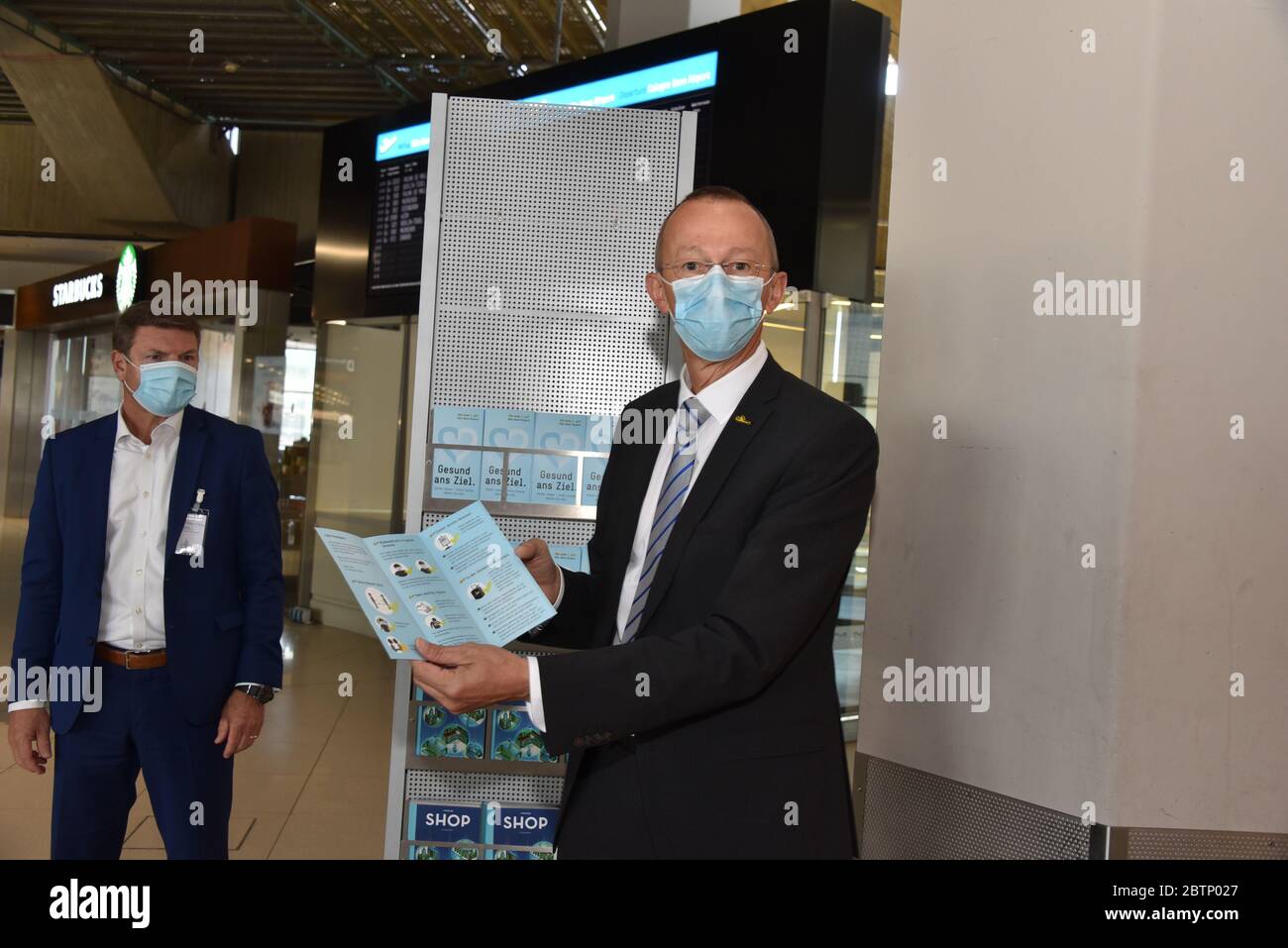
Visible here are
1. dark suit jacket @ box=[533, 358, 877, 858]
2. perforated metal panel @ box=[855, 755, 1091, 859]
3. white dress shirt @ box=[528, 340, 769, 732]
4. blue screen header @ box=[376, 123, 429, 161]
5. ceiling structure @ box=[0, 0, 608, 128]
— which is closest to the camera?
dark suit jacket @ box=[533, 358, 877, 858]

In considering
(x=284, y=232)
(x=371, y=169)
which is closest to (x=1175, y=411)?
(x=371, y=169)

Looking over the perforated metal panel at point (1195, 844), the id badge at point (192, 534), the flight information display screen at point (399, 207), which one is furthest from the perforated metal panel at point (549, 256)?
the flight information display screen at point (399, 207)

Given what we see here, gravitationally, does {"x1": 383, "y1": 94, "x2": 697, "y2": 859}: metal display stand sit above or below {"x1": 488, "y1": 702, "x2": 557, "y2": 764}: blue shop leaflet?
above

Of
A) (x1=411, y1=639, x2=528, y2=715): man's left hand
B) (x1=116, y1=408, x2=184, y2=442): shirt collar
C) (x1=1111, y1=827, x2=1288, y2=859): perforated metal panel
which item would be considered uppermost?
(x1=116, y1=408, x2=184, y2=442): shirt collar

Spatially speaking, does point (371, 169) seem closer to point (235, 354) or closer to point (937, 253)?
point (235, 354)

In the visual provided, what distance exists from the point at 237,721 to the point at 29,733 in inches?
20.8

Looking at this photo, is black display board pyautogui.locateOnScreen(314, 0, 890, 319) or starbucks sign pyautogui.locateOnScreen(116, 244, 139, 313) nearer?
black display board pyautogui.locateOnScreen(314, 0, 890, 319)

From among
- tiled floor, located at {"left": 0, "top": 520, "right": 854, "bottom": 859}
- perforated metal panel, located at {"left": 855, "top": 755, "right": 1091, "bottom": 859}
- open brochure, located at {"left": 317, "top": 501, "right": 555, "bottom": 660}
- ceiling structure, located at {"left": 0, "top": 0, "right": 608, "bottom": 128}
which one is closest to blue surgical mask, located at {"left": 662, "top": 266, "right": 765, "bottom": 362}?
open brochure, located at {"left": 317, "top": 501, "right": 555, "bottom": 660}

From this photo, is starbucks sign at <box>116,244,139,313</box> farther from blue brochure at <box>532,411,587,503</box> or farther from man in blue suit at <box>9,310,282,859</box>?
blue brochure at <box>532,411,587,503</box>

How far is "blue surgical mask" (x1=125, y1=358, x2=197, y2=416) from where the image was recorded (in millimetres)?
3150

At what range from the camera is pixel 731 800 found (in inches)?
73.7

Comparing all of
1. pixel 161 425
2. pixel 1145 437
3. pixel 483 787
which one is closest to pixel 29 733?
pixel 161 425

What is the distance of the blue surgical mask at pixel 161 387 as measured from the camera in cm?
315

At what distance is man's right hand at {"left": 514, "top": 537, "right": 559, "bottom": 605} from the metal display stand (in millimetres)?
1169
